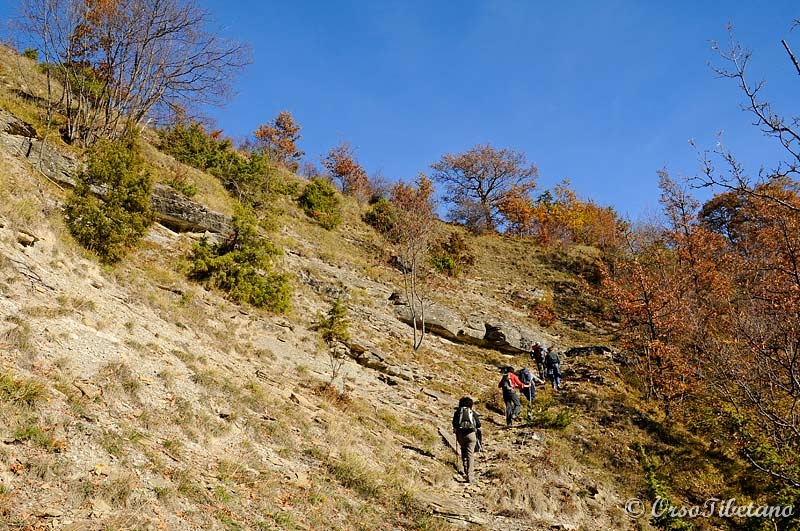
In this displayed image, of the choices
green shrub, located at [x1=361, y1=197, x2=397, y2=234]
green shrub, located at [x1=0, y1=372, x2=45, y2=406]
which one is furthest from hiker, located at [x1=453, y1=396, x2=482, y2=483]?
green shrub, located at [x1=361, y1=197, x2=397, y2=234]

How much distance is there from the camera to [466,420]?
947cm

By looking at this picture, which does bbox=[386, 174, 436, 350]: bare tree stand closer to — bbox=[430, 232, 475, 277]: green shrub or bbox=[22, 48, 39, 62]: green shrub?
bbox=[430, 232, 475, 277]: green shrub

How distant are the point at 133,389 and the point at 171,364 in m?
1.47

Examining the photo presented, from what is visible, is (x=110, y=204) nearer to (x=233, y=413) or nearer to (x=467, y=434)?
(x=233, y=413)

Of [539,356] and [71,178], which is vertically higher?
[71,178]

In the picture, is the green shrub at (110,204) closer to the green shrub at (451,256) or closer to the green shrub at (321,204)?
the green shrub at (321,204)

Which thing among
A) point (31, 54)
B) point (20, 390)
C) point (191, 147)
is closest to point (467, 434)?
point (20, 390)

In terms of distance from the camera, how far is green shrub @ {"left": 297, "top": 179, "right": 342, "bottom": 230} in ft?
95.3

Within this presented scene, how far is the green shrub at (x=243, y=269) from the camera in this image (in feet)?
50.0

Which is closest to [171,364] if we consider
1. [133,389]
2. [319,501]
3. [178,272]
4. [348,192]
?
[133,389]

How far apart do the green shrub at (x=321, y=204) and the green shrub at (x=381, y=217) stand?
2364mm

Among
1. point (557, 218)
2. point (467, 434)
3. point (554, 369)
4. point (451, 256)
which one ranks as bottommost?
point (467, 434)

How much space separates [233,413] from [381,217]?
81.2 feet

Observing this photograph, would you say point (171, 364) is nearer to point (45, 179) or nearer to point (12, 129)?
point (45, 179)
